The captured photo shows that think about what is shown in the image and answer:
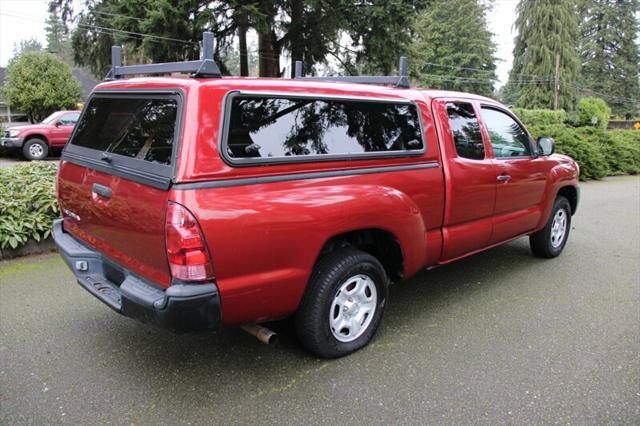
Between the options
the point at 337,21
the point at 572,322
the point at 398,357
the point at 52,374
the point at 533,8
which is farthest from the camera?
the point at 533,8

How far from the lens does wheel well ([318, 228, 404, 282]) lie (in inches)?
134

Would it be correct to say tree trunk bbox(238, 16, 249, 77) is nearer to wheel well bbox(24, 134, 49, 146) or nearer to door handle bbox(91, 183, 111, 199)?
wheel well bbox(24, 134, 49, 146)

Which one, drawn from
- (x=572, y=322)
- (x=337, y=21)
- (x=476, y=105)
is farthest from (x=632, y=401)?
(x=337, y=21)

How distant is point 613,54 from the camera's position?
189 feet

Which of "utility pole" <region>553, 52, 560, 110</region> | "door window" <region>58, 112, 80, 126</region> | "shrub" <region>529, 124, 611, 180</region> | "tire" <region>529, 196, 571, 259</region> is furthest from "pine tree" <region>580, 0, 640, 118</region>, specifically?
"tire" <region>529, 196, 571, 259</region>

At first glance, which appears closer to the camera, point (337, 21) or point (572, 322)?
point (572, 322)

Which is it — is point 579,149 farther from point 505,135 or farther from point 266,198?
point 266,198

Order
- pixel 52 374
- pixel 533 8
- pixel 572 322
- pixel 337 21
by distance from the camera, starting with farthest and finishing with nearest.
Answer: pixel 533 8, pixel 337 21, pixel 572 322, pixel 52 374

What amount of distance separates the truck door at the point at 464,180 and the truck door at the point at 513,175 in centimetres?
16

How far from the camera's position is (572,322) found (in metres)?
4.12

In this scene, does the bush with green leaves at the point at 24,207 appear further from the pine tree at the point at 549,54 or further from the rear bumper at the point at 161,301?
the pine tree at the point at 549,54

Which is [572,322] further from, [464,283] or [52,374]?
[52,374]

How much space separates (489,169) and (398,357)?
188cm

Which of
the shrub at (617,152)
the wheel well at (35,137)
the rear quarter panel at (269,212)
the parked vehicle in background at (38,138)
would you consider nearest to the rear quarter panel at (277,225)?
the rear quarter panel at (269,212)
